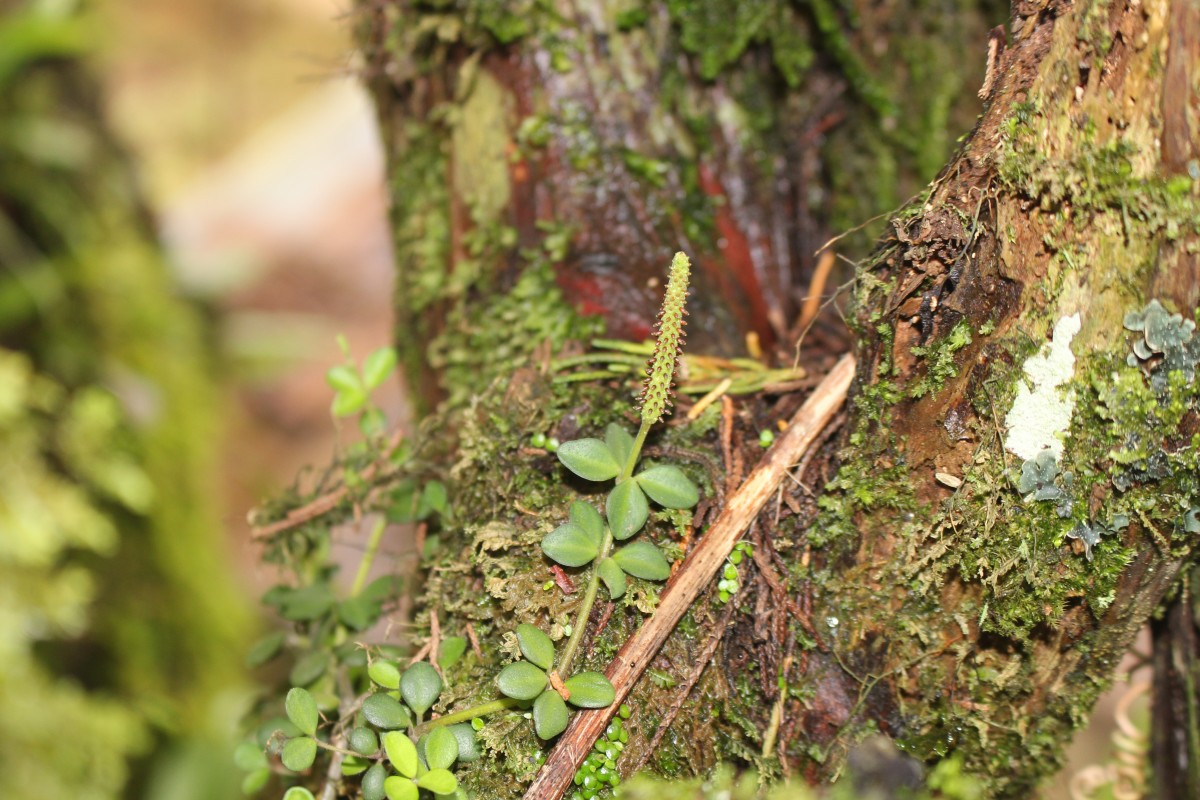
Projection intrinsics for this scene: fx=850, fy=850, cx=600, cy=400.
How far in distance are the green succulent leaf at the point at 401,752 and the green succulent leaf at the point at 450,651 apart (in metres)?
0.13

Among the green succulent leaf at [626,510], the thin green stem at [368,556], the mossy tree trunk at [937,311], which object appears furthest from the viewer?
the thin green stem at [368,556]

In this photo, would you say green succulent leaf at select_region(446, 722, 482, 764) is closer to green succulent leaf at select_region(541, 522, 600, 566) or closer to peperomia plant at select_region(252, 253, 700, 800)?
peperomia plant at select_region(252, 253, 700, 800)

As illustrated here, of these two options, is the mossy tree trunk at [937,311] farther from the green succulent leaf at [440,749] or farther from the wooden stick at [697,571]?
the green succulent leaf at [440,749]

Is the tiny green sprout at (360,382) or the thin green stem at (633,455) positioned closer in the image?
the thin green stem at (633,455)

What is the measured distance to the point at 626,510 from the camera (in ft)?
3.39

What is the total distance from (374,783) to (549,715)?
24cm

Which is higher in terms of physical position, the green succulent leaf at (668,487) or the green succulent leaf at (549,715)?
the green succulent leaf at (668,487)

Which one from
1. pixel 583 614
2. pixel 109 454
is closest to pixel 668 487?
pixel 583 614

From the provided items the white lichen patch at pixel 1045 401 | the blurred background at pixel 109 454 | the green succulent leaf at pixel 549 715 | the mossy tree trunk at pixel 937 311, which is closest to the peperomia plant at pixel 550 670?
the green succulent leaf at pixel 549 715

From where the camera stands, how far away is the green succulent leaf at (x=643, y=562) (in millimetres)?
1021

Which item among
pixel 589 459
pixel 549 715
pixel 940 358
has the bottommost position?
pixel 549 715

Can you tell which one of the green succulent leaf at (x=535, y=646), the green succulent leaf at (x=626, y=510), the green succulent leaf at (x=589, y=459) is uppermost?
the green succulent leaf at (x=589, y=459)

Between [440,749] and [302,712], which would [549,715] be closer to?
[440,749]

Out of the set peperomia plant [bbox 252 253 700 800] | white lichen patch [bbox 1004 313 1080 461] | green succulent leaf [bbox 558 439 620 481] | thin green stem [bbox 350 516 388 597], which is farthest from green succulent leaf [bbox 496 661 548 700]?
white lichen patch [bbox 1004 313 1080 461]
